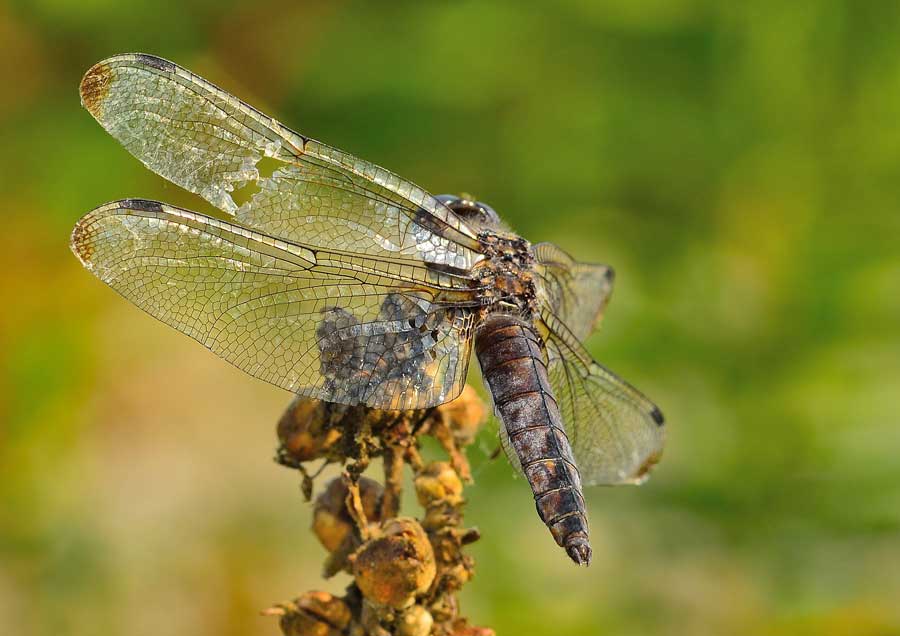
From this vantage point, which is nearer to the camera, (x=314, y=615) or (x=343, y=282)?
(x=314, y=615)

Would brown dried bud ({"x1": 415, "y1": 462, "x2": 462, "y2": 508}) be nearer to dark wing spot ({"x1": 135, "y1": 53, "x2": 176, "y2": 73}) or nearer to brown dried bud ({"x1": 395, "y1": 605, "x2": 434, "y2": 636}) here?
brown dried bud ({"x1": 395, "y1": 605, "x2": 434, "y2": 636})

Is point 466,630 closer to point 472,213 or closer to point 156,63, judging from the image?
point 472,213

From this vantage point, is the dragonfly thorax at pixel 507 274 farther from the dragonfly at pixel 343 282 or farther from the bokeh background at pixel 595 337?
the bokeh background at pixel 595 337

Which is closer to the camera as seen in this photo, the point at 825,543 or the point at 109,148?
the point at 825,543

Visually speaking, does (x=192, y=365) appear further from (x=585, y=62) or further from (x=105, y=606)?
(x=585, y=62)

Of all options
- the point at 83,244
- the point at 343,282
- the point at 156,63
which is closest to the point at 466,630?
the point at 343,282

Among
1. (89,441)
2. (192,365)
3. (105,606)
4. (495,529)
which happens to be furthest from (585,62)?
(105,606)

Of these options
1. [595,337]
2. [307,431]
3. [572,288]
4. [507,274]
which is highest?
[595,337]
